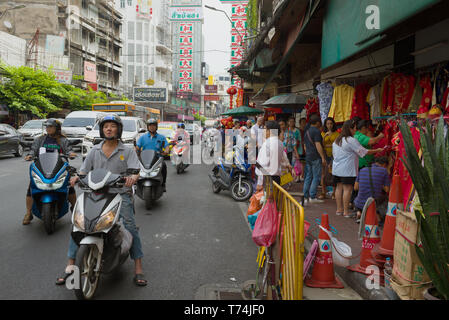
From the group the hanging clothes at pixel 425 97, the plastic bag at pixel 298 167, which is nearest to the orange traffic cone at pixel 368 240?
the hanging clothes at pixel 425 97

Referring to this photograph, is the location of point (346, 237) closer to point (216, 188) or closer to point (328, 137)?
point (328, 137)

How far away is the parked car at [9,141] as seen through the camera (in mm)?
14727

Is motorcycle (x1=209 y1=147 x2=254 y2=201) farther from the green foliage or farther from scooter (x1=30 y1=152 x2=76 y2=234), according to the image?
the green foliage

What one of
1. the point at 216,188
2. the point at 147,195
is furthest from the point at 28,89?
the point at 147,195

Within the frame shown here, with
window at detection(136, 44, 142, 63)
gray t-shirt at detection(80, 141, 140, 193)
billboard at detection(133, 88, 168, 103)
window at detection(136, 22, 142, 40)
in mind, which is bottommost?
Answer: gray t-shirt at detection(80, 141, 140, 193)

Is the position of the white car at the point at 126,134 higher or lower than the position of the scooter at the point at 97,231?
higher

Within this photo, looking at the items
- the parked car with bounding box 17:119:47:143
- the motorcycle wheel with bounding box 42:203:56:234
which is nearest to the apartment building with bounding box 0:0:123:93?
the parked car with bounding box 17:119:47:143

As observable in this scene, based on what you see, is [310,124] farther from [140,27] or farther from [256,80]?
[140,27]

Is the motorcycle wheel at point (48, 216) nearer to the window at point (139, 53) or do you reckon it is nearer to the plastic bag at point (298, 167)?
the plastic bag at point (298, 167)

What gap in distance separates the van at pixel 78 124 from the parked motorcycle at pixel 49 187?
1283cm

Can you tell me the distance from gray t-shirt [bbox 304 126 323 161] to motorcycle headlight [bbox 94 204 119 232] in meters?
5.10

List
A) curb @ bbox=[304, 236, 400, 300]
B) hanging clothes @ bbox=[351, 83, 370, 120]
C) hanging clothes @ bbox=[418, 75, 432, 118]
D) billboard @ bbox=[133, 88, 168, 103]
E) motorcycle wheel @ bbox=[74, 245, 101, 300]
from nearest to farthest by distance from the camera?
curb @ bbox=[304, 236, 400, 300]
motorcycle wheel @ bbox=[74, 245, 101, 300]
hanging clothes @ bbox=[418, 75, 432, 118]
hanging clothes @ bbox=[351, 83, 370, 120]
billboard @ bbox=[133, 88, 168, 103]

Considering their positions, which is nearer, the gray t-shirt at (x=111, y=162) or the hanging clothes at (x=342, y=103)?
the gray t-shirt at (x=111, y=162)

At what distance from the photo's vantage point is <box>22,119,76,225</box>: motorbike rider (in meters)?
5.66
